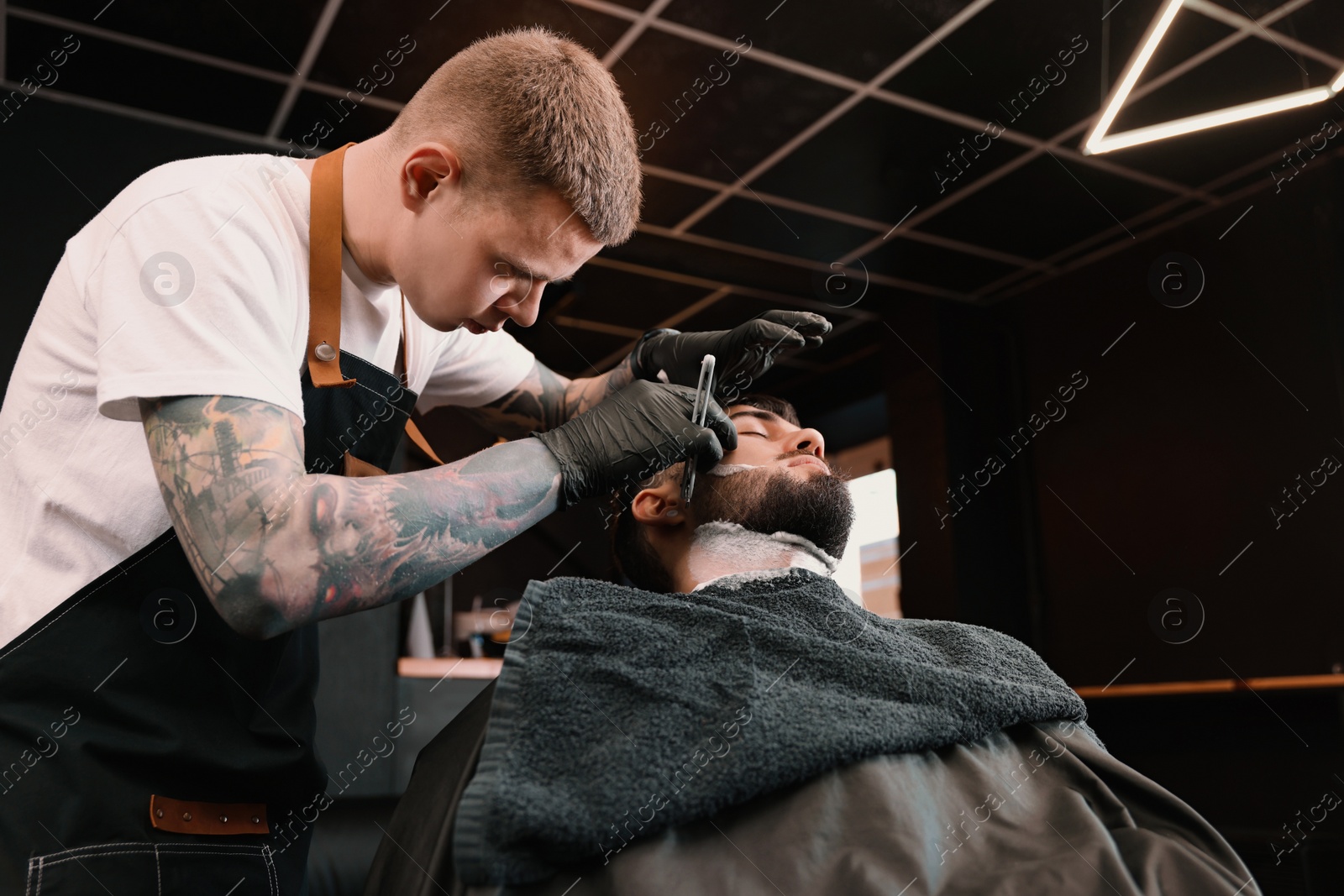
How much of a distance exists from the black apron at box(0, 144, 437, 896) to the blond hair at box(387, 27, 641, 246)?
0.21 meters

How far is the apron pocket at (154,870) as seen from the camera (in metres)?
1.16

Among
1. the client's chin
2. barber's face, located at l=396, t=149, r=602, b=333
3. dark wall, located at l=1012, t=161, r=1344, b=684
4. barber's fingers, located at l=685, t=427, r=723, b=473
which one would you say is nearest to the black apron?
barber's face, located at l=396, t=149, r=602, b=333

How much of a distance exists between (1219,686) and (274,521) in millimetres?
3985

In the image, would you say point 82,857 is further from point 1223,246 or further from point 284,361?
point 1223,246

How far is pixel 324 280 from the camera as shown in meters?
1.39

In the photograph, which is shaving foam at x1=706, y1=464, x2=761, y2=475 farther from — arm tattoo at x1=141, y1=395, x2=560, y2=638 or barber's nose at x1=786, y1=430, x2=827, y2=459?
arm tattoo at x1=141, y1=395, x2=560, y2=638

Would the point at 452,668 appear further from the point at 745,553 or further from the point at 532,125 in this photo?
the point at 532,125

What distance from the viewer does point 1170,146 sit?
4133 mm

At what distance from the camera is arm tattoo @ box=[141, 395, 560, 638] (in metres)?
1.10

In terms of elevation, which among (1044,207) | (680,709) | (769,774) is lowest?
(769,774)

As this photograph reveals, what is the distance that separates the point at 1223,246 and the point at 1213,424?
851mm

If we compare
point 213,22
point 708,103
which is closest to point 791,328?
point 708,103

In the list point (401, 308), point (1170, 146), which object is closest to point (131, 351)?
point (401, 308)

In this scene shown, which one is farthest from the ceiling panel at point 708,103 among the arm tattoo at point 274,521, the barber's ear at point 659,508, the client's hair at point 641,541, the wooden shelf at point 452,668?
the arm tattoo at point 274,521
